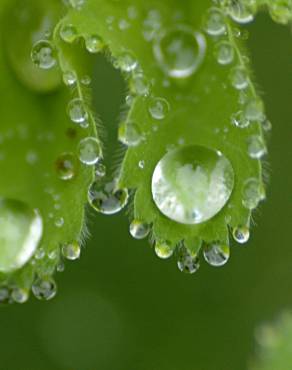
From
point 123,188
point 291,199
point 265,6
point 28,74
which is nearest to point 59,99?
point 28,74

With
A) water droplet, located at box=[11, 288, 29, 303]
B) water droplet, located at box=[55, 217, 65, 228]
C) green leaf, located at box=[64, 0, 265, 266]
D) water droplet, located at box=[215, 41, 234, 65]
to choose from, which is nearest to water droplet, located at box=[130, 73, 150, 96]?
green leaf, located at box=[64, 0, 265, 266]

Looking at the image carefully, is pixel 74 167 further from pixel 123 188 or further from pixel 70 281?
pixel 70 281

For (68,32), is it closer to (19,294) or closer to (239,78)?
(239,78)

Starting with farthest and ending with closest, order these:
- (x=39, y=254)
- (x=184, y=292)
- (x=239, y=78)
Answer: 1. (x=184, y=292)
2. (x=39, y=254)
3. (x=239, y=78)

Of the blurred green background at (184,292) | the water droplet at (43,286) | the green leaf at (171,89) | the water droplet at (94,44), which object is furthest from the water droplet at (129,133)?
the blurred green background at (184,292)

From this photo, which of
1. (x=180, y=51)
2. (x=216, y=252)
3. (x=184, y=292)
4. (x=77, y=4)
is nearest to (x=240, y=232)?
(x=216, y=252)
